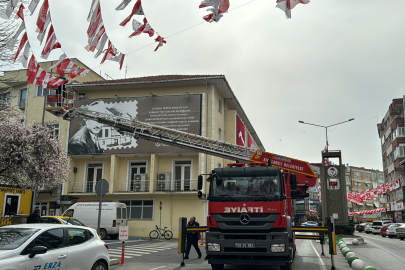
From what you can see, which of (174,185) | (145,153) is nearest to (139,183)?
(145,153)

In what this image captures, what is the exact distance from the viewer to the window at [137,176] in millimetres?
31766

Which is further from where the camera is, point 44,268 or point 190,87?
point 190,87

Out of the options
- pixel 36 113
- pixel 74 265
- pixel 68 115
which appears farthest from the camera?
pixel 36 113

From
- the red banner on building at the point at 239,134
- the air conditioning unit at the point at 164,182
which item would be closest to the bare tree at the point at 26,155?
the air conditioning unit at the point at 164,182

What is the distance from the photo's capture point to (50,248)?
271 inches

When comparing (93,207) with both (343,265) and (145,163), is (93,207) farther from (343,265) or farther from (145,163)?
(343,265)

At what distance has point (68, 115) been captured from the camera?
18.9m

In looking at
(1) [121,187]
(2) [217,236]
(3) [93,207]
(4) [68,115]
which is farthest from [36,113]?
(2) [217,236]

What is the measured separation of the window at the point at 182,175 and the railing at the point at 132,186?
2.49m

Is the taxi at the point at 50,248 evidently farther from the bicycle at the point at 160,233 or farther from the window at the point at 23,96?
the window at the point at 23,96

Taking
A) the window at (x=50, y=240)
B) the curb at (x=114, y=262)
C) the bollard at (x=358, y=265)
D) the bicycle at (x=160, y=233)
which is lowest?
the bicycle at (x=160, y=233)

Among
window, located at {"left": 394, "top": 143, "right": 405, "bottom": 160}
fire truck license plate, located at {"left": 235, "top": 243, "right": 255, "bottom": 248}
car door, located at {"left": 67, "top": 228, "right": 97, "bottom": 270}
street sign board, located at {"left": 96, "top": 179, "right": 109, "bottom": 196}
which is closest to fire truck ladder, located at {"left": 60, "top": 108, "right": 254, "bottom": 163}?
street sign board, located at {"left": 96, "top": 179, "right": 109, "bottom": 196}

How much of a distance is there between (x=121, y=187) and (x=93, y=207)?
6.60 meters

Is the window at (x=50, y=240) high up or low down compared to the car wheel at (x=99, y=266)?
up
